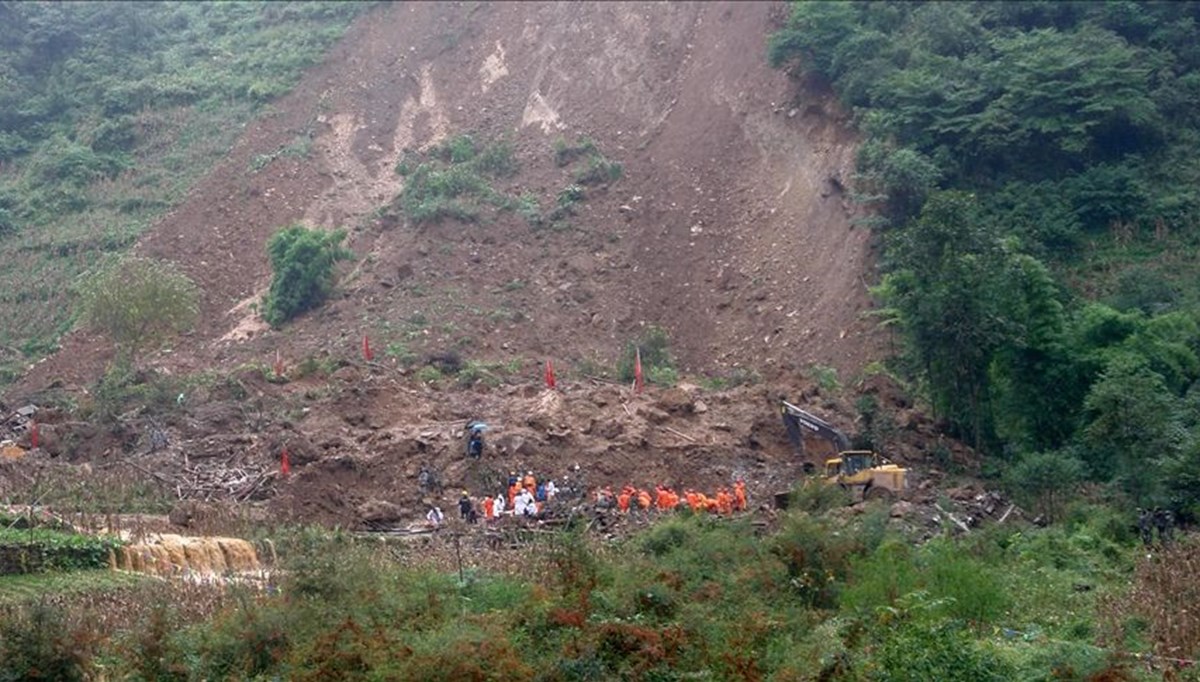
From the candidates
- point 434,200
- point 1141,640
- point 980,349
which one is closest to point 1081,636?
point 1141,640

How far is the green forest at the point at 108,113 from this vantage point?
1598 inches

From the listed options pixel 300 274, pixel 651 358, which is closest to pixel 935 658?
pixel 651 358

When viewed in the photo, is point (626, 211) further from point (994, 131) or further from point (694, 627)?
point (694, 627)

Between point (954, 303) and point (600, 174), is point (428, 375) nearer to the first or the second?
point (954, 303)

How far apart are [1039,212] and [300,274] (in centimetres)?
1718

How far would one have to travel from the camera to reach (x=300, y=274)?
37.1 m

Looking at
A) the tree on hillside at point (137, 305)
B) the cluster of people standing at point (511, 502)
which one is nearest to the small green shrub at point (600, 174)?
the tree on hillside at point (137, 305)

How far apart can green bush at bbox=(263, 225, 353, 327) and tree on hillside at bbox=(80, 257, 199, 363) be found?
162 inches

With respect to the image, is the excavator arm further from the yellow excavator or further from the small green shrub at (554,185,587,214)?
the small green shrub at (554,185,587,214)

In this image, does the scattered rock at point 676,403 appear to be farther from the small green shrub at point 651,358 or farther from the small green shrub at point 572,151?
the small green shrub at point 572,151

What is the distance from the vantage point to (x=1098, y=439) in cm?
2602

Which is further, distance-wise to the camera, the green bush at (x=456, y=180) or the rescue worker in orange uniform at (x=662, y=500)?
the green bush at (x=456, y=180)

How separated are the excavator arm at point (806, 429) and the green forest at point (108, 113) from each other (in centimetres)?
1856

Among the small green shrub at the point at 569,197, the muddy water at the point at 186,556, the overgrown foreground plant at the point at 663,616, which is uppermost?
the overgrown foreground plant at the point at 663,616
